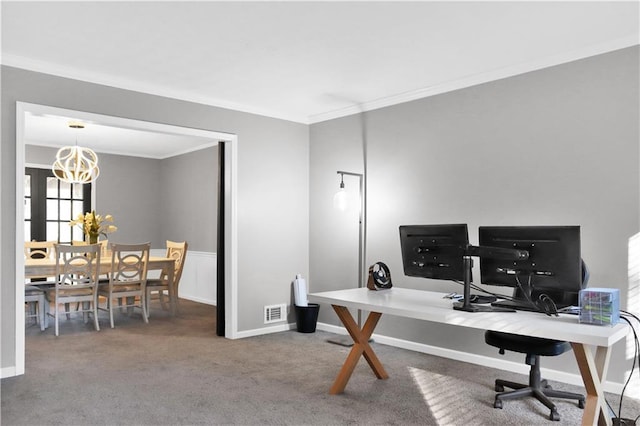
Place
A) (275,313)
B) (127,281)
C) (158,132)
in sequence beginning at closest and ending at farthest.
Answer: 1. (158,132)
2. (275,313)
3. (127,281)

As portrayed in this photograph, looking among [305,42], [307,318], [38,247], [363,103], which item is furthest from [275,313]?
[38,247]

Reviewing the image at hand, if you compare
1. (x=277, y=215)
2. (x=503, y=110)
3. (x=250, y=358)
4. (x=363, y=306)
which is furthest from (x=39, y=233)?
(x=503, y=110)

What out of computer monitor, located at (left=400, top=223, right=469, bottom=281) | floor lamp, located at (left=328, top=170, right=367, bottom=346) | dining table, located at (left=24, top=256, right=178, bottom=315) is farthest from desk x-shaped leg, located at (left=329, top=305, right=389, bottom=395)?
dining table, located at (left=24, top=256, right=178, bottom=315)

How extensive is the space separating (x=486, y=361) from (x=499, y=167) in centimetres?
159

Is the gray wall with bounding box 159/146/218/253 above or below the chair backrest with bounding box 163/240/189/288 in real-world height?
above

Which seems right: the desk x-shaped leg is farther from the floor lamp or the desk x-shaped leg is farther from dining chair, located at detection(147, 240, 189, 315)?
dining chair, located at detection(147, 240, 189, 315)

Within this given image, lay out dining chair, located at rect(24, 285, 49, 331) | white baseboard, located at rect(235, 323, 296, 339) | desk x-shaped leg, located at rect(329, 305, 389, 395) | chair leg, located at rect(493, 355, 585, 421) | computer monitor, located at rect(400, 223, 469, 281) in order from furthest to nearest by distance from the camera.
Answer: dining chair, located at rect(24, 285, 49, 331) < white baseboard, located at rect(235, 323, 296, 339) < desk x-shaped leg, located at rect(329, 305, 389, 395) < chair leg, located at rect(493, 355, 585, 421) < computer monitor, located at rect(400, 223, 469, 281)

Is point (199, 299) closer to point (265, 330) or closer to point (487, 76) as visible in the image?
point (265, 330)

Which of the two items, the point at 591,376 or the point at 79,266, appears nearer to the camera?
the point at 591,376

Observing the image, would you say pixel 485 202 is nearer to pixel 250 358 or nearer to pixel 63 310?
pixel 250 358

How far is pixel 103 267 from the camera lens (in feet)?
19.1

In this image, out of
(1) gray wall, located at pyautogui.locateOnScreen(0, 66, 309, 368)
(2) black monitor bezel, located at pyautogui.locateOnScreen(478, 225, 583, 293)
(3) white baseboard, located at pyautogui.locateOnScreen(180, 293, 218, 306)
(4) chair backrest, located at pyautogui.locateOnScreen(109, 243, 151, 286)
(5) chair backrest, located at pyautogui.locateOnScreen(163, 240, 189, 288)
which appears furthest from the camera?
(3) white baseboard, located at pyautogui.locateOnScreen(180, 293, 218, 306)

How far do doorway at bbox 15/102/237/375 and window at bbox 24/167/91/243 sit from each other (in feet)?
10.3

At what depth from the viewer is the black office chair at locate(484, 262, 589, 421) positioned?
9.53 feet
